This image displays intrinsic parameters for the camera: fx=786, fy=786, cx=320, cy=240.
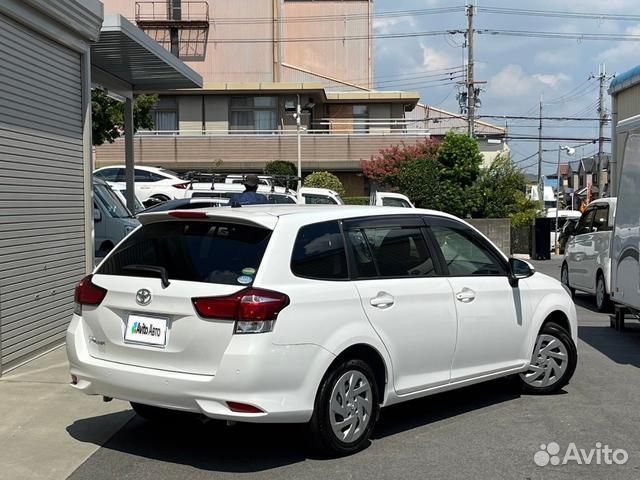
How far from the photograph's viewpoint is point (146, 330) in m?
5.27

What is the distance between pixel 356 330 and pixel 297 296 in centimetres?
57

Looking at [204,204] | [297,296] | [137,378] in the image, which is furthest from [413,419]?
[204,204]

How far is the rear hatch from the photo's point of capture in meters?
5.04

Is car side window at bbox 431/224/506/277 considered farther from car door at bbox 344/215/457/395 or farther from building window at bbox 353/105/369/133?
building window at bbox 353/105/369/133

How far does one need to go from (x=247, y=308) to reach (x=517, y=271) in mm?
3043

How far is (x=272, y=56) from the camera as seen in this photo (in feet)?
138

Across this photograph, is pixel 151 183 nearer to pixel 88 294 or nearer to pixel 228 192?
pixel 228 192

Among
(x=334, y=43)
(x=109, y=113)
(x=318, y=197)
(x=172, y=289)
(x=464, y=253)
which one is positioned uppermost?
(x=334, y=43)

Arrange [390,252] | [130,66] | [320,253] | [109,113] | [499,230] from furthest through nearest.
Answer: [499,230], [109,113], [130,66], [390,252], [320,253]

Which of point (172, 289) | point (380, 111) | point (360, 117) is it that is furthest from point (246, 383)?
point (360, 117)

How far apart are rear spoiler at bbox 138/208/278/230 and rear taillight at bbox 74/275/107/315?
2.15ft

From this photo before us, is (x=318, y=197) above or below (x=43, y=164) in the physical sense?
below

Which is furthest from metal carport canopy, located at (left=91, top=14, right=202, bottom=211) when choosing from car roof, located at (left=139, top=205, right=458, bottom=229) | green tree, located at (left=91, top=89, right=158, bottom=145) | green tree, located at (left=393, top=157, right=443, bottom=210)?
green tree, located at (left=393, top=157, right=443, bottom=210)

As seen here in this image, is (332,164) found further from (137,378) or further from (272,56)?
(137,378)
